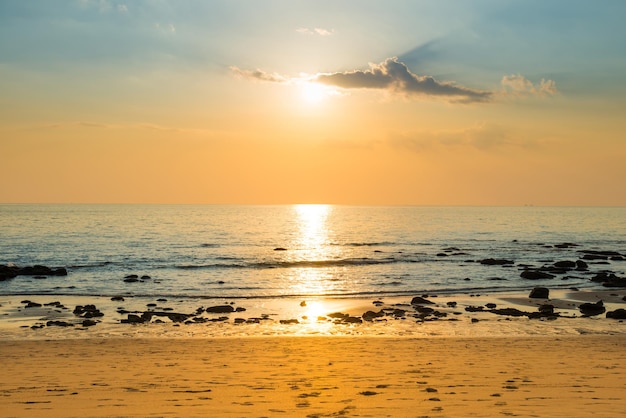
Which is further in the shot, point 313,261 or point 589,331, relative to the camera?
point 313,261

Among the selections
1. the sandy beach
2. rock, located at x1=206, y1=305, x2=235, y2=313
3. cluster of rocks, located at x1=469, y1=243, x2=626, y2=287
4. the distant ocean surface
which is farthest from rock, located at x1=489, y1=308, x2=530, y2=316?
cluster of rocks, located at x1=469, y1=243, x2=626, y2=287

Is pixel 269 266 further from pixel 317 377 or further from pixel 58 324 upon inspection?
pixel 317 377

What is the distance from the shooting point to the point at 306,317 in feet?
88.7

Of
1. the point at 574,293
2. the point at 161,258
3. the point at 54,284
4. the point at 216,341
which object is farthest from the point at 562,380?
the point at 161,258

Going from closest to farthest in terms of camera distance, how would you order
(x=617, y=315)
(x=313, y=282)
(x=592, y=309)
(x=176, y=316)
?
(x=617, y=315) → (x=176, y=316) → (x=592, y=309) → (x=313, y=282)

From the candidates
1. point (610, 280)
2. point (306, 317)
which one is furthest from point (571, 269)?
point (306, 317)

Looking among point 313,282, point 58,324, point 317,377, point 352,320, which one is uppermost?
point 58,324

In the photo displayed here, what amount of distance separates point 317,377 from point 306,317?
42.3 feet

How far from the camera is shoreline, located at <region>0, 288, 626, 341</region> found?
22.7 m

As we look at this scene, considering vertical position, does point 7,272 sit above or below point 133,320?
above

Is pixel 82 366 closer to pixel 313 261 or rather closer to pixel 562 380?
pixel 562 380

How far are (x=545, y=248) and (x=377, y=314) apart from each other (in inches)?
2659

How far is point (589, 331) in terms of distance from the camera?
2261cm

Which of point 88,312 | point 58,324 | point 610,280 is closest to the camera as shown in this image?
point 58,324
